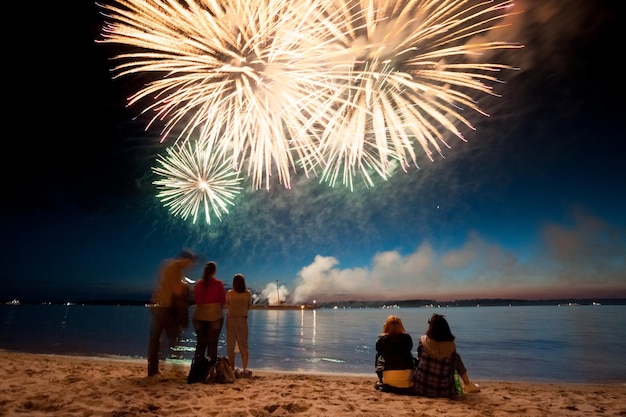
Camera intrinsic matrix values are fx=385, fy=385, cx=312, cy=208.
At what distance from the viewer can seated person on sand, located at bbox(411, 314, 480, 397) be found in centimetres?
571

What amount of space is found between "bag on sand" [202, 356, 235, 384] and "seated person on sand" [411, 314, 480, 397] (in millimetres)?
3118

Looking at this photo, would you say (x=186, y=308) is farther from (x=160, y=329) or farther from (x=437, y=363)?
(x=437, y=363)

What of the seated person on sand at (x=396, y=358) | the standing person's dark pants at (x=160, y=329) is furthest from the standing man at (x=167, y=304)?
the seated person on sand at (x=396, y=358)

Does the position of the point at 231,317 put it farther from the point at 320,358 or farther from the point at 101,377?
the point at 320,358

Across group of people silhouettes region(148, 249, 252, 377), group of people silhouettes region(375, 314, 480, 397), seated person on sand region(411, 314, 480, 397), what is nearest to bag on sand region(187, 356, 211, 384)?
group of people silhouettes region(148, 249, 252, 377)

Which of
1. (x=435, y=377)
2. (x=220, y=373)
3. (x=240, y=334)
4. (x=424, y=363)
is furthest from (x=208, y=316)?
(x=435, y=377)

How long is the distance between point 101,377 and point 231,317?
2.48m

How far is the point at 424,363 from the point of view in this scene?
591 cm

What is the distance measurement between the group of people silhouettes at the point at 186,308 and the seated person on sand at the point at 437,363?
3.44 meters

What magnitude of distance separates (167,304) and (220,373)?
1.51m

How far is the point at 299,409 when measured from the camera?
16.7 feet

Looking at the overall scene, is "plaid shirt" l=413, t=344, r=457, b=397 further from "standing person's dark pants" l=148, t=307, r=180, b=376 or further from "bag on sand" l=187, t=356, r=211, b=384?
"standing person's dark pants" l=148, t=307, r=180, b=376

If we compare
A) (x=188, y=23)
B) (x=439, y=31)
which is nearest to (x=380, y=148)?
(x=439, y=31)

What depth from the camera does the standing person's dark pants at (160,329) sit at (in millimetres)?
6770
